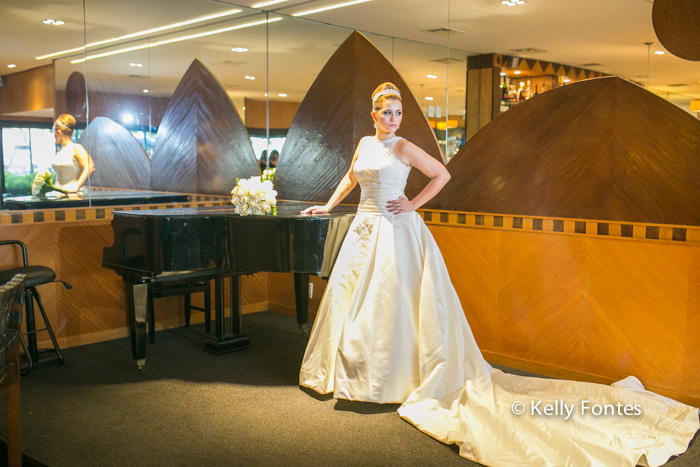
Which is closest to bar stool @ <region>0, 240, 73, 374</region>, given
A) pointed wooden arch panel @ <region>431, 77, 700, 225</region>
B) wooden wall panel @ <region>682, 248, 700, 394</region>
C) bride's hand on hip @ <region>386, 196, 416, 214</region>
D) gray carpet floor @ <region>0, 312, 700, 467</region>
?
gray carpet floor @ <region>0, 312, 700, 467</region>

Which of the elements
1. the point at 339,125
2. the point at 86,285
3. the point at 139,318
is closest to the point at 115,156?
the point at 86,285

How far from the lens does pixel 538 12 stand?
14.0 feet

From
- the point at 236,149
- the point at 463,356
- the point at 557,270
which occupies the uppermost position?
the point at 236,149

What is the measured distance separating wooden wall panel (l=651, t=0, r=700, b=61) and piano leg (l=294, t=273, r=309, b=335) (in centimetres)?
293

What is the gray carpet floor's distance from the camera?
107 inches

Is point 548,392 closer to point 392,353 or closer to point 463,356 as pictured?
point 463,356

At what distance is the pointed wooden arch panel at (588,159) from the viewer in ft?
11.1

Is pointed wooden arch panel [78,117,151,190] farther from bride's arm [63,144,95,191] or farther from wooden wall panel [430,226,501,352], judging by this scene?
wooden wall panel [430,226,501,352]

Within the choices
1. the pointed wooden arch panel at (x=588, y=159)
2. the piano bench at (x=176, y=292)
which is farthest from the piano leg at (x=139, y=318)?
the pointed wooden arch panel at (x=588, y=159)

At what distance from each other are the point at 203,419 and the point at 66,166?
2.27 meters

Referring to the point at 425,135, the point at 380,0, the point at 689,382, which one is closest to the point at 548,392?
the point at 689,382

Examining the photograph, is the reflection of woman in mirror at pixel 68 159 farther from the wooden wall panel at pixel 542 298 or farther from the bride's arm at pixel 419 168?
the wooden wall panel at pixel 542 298

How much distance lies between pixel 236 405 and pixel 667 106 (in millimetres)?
2889

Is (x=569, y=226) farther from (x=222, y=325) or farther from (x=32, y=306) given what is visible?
(x=32, y=306)
